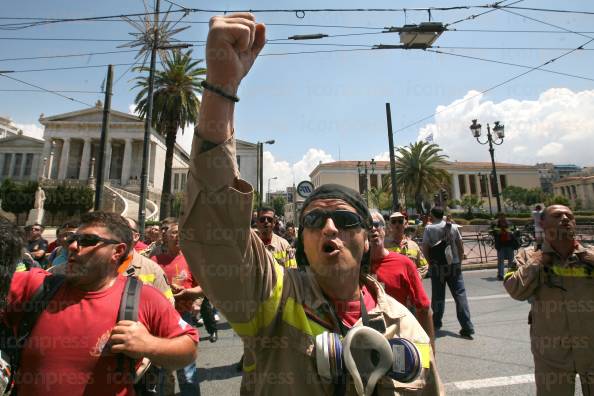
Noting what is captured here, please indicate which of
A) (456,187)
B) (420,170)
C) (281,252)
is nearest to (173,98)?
(281,252)

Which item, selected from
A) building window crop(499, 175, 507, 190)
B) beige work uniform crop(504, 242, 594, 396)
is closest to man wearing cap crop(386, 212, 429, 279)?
beige work uniform crop(504, 242, 594, 396)

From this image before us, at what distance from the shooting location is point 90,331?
184cm

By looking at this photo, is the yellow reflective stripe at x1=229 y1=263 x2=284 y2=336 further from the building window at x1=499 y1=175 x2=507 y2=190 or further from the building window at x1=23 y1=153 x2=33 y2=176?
the building window at x1=499 y1=175 x2=507 y2=190

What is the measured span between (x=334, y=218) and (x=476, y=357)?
180 inches

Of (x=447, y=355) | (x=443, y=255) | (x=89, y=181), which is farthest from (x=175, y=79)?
(x=89, y=181)

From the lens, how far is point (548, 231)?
280cm

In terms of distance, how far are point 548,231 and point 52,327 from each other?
362 centimetres

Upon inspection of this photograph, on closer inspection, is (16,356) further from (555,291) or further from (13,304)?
(555,291)

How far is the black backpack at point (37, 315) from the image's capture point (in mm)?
1727

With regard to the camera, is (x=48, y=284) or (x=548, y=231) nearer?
(x=48, y=284)

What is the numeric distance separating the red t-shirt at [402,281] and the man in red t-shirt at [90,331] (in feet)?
6.62

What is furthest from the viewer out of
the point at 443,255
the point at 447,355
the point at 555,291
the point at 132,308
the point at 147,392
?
the point at 443,255

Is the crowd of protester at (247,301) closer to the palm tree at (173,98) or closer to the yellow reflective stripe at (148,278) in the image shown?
the yellow reflective stripe at (148,278)

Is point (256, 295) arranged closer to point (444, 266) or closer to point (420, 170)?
point (444, 266)
